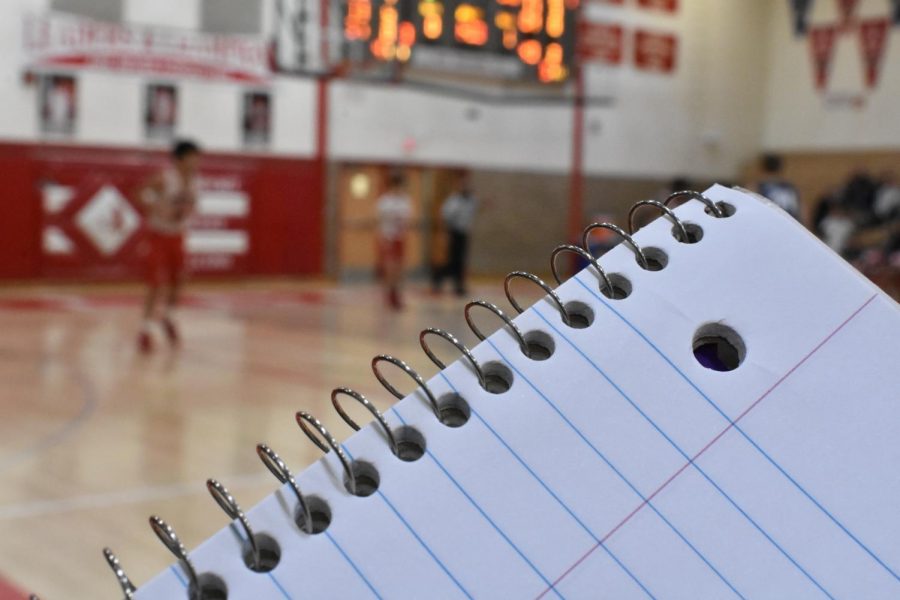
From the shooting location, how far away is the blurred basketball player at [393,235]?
1063cm

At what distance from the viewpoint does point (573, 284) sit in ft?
2.06

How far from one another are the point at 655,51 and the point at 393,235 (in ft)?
23.9

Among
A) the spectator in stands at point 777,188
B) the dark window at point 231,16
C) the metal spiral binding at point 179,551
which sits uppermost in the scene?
the dark window at point 231,16

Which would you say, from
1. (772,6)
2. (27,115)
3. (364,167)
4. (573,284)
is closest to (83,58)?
(27,115)

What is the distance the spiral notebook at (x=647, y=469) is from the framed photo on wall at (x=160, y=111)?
12408mm

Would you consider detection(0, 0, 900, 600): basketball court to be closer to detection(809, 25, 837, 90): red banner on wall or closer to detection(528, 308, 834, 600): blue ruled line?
detection(809, 25, 837, 90): red banner on wall

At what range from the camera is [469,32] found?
10852 millimetres

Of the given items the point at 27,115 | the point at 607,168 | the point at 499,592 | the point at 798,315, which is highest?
the point at 798,315

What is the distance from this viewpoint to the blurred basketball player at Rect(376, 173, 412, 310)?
34.9ft

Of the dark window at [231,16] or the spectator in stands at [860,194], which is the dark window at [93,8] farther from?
the spectator in stands at [860,194]

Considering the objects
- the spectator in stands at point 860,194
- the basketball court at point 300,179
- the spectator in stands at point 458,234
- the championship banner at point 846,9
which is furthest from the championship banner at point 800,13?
the spectator in stands at point 458,234

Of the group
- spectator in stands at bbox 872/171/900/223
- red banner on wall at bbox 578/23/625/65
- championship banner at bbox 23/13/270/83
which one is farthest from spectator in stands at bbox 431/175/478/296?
spectator in stands at bbox 872/171/900/223

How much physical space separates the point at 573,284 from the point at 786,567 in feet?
0.62

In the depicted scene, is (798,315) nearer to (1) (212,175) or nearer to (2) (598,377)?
(2) (598,377)
